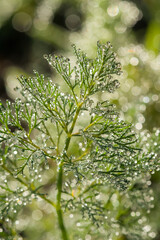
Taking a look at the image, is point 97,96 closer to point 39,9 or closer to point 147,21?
point 147,21

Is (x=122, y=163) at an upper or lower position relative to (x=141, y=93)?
lower

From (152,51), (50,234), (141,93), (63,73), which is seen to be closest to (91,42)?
(152,51)

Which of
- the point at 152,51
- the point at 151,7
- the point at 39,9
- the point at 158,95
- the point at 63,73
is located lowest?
the point at 63,73

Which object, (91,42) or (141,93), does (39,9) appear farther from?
(141,93)

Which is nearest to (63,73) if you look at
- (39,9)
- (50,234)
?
(50,234)

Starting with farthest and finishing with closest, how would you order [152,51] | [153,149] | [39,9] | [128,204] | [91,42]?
1. [39,9]
2. [91,42]
3. [152,51]
4. [128,204]
5. [153,149]

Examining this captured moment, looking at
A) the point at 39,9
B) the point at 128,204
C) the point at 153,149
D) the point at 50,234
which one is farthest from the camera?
the point at 39,9

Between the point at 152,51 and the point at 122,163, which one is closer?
the point at 122,163
